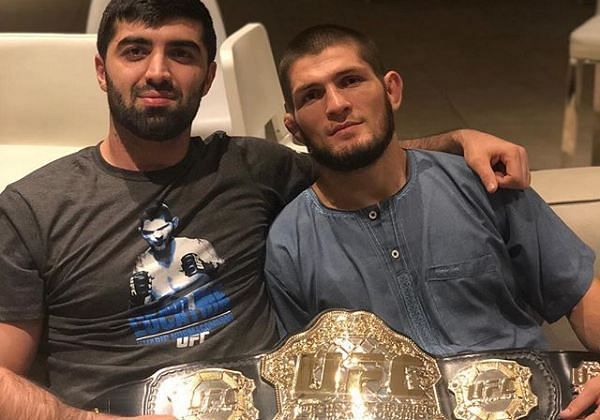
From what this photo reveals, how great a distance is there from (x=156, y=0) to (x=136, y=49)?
77mm

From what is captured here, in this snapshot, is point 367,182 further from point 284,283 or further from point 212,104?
point 212,104

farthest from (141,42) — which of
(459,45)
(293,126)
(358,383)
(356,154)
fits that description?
(459,45)

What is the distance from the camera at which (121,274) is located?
1240mm

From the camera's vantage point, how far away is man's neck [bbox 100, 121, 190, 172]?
4.28ft

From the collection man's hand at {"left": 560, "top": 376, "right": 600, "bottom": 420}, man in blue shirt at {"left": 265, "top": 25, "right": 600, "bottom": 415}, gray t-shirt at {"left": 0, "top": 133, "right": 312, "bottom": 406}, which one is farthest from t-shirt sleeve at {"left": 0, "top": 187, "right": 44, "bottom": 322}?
man's hand at {"left": 560, "top": 376, "right": 600, "bottom": 420}

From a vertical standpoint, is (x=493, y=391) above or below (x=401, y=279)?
below

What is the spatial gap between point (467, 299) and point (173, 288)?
0.41 metres

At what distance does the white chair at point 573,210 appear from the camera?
1439mm

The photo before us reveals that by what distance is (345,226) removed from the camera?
50.2 inches

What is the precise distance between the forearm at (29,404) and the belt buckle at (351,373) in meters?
0.22

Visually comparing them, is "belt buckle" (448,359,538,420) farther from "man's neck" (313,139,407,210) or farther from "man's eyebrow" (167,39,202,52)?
"man's eyebrow" (167,39,202,52)

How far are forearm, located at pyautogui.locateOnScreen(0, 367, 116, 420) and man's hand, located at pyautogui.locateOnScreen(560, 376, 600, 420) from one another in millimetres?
539

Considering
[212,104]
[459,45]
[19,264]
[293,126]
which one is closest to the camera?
[19,264]

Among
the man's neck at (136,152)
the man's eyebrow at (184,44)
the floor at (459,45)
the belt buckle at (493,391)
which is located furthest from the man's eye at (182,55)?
the floor at (459,45)
